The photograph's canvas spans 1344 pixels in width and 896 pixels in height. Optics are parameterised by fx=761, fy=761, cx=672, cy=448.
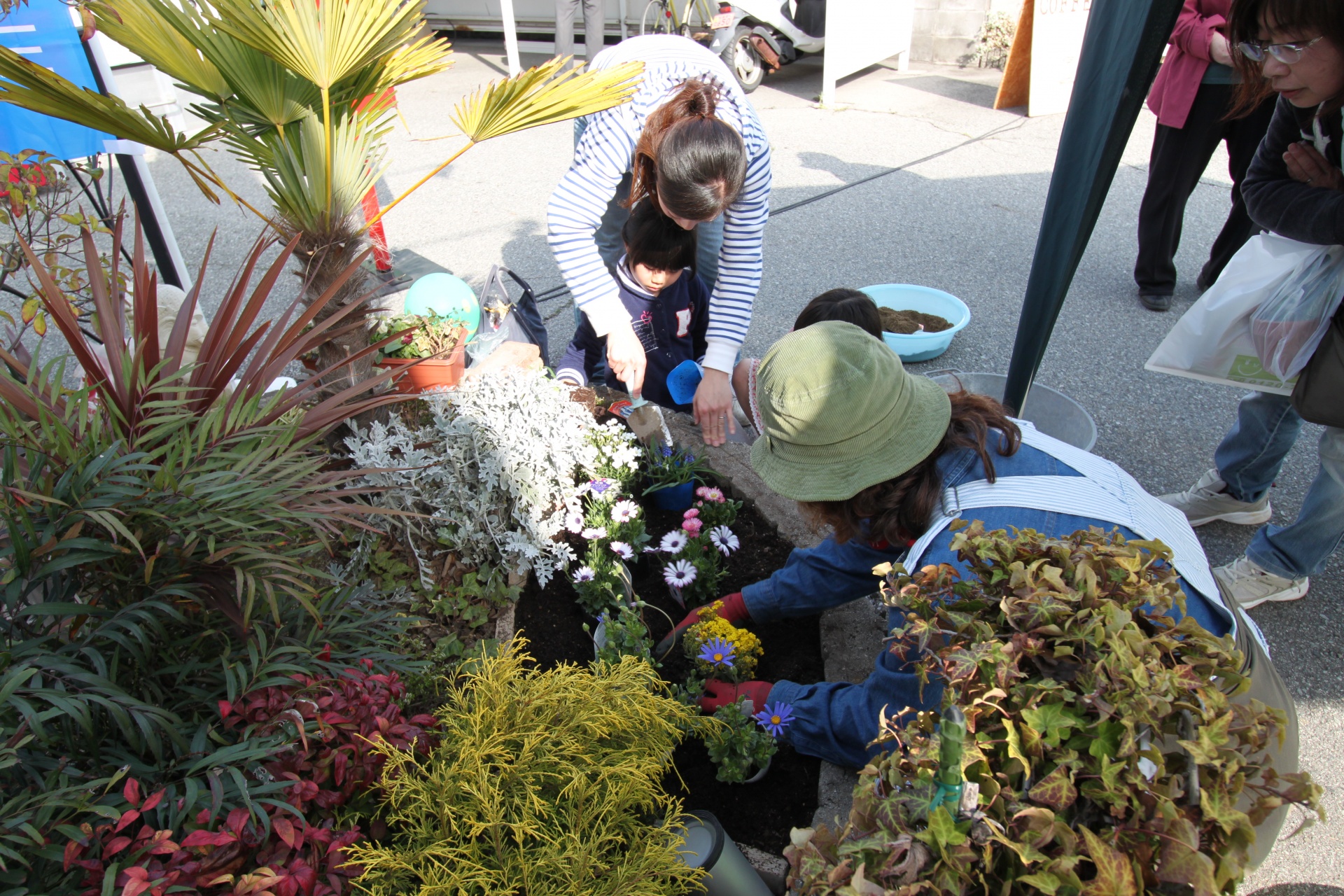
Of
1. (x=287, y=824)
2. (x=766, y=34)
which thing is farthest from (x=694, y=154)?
(x=766, y=34)

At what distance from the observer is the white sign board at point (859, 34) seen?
684 centimetres

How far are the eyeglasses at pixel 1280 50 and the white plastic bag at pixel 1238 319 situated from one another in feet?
1.68

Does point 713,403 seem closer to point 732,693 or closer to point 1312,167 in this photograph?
point 732,693

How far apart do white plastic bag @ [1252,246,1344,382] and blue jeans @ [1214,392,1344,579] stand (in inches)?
8.8

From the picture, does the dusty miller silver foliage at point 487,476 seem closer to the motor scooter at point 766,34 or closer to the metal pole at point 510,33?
the metal pole at point 510,33

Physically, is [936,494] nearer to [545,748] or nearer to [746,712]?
[746,712]

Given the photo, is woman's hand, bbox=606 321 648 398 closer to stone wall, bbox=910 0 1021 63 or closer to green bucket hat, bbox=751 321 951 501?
green bucket hat, bbox=751 321 951 501

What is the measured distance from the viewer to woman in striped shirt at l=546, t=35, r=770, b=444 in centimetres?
204

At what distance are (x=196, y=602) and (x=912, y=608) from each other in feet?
3.81

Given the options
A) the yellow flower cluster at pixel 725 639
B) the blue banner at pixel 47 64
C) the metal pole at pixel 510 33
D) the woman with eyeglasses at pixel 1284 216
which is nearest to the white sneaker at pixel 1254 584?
the woman with eyeglasses at pixel 1284 216

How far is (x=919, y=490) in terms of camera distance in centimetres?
148

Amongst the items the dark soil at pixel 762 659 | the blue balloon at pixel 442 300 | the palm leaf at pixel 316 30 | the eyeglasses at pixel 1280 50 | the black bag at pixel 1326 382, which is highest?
the palm leaf at pixel 316 30

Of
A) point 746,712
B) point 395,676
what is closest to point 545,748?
point 395,676

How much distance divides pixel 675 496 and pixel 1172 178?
3.05 meters
